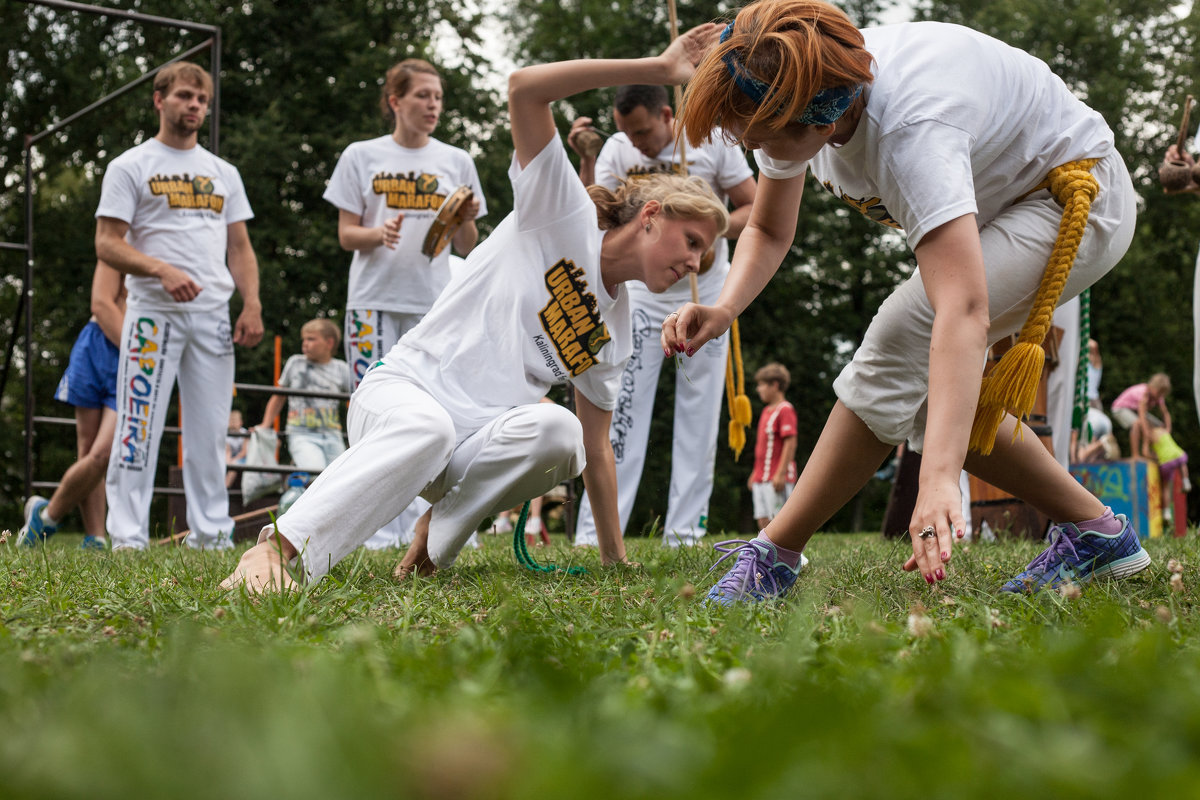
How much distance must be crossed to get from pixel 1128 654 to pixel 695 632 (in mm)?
726

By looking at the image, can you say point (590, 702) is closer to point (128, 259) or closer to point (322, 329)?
point (128, 259)

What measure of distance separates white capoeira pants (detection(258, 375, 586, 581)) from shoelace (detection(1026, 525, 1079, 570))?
1.33 metres

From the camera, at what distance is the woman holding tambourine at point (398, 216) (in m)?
6.01

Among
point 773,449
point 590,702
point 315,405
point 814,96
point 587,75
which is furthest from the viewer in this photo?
point 773,449

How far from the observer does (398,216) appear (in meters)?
5.93

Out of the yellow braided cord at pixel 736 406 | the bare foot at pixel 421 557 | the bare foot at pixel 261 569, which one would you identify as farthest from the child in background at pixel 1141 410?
the bare foot at pixel 261 569

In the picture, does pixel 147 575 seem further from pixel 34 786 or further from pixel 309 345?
pixel 309 345

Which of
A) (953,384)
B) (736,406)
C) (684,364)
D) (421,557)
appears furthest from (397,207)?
(953,384)

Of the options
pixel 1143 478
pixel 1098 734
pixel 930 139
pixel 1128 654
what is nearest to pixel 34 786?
pixel 1098 734

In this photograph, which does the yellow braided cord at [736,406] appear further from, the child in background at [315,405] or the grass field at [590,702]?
the child in background at [315,405]

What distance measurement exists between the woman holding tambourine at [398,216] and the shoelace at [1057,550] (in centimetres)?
370

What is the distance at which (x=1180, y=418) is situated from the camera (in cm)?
2234

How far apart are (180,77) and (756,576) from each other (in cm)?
453

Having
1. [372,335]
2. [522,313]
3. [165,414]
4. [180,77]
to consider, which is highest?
[180,77]
